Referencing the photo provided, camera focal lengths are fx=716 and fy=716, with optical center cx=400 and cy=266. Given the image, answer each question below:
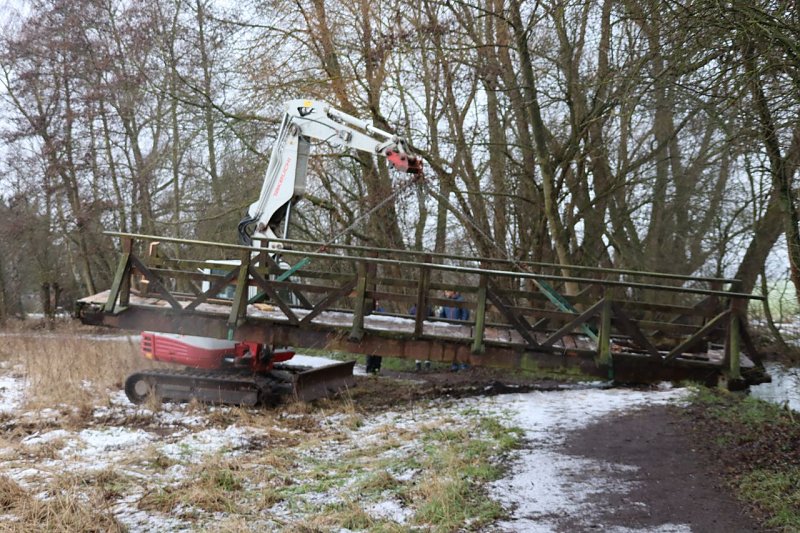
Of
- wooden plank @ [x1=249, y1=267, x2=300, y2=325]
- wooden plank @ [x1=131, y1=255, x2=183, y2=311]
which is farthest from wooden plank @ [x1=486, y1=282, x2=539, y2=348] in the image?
wooden plank @ [x1=131, y1=255, x2=183, y2=311]

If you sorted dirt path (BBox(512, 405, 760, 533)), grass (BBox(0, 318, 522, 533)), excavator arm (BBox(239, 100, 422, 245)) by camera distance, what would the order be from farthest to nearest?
excavator arm (BBox(239, 100, 422, 245)) → grass (BBox(0, 318, 522, 533)) → dirt path (BBox(512, 405, 760, 533))

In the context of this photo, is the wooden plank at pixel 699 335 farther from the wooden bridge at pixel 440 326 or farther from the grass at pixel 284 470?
the grass at pixel 284 470

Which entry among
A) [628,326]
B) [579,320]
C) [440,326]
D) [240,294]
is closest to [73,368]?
[240,294]

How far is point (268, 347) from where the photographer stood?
1090cm

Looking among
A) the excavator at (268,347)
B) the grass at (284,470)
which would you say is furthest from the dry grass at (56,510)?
the excavator at (268,347)

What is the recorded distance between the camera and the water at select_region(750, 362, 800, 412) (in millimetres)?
7250

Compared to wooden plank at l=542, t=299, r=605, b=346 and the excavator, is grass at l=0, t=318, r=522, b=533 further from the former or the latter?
wooden plank at l=542, t=299, r=605, b=346

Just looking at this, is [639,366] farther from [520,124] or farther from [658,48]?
[520,124]

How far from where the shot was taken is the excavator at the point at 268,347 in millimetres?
10281

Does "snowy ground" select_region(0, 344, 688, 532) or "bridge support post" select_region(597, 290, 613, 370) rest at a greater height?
"bridge support post" select_region(597, 290, 613, 370)

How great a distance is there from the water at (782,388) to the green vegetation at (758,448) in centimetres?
23

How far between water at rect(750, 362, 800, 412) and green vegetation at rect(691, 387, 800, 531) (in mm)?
228

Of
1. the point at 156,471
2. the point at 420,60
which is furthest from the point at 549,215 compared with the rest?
the point at 156,471

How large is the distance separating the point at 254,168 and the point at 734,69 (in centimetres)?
1316
